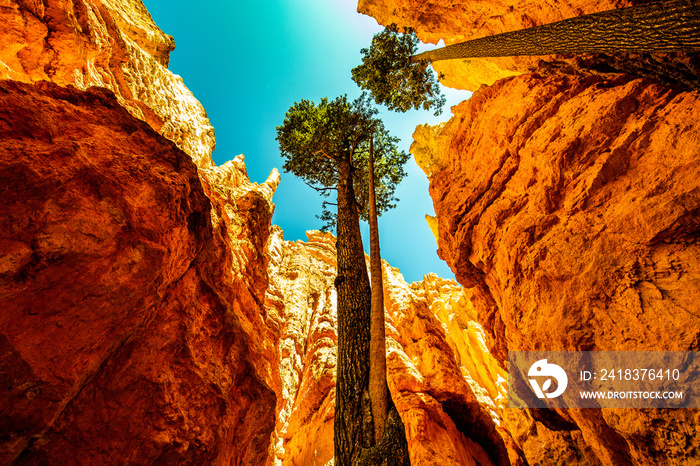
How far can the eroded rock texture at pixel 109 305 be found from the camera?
10.4 feet

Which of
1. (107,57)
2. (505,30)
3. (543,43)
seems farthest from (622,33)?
(107,57)

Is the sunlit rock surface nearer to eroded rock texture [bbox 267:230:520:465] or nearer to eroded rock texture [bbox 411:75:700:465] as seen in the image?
eroded rock texture [bbox 267:230:520:465]

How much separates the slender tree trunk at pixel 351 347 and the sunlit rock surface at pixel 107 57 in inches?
326

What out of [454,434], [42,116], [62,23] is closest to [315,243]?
[454,434]

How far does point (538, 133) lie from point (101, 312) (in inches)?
384

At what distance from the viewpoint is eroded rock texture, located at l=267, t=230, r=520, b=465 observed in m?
12.4

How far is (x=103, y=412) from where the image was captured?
3.79 metres

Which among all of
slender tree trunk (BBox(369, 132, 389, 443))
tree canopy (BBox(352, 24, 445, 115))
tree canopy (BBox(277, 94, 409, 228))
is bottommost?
slender tree trunk (BBox(369, 132, 389, 443))

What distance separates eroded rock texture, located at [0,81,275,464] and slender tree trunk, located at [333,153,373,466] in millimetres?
2685

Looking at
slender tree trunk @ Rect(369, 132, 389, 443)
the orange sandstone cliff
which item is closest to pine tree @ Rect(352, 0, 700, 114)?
the orange sandstone cliff

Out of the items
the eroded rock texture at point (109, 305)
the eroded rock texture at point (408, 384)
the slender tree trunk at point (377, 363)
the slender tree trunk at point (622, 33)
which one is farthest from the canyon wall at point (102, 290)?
the slender tree trunk at point (622, 33)

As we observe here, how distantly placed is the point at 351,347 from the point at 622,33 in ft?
22.4

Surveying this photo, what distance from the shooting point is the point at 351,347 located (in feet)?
14.0

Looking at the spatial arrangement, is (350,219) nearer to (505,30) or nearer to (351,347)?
(351,347)
